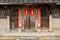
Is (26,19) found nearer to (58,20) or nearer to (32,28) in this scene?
(32,28)

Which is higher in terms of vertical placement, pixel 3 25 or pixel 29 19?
pixel 29 19

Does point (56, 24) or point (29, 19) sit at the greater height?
point (29, 19)

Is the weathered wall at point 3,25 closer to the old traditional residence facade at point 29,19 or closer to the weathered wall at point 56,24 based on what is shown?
the old traditional residence facade at point 29,19

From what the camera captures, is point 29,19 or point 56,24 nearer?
point 56,24

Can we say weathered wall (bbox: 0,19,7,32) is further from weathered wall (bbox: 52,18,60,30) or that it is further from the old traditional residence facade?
weathered wall (bbox: 52,18,60,30)

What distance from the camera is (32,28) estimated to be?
464 inches

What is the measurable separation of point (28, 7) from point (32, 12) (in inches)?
18.7

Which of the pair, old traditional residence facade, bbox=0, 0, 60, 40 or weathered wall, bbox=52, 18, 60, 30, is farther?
weathered wall, bbox=52, 18, 60, 30

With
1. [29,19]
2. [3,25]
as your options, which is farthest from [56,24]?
[3,25]

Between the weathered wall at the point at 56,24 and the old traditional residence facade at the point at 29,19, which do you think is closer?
the old traditional residence facade at the point at 29,19

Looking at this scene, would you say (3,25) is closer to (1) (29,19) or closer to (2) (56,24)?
(1) (29,19)

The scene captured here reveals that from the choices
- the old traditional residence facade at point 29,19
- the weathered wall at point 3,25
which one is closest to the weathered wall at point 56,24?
the old traditional residence facade at point 29,19

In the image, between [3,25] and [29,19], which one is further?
[29,19]

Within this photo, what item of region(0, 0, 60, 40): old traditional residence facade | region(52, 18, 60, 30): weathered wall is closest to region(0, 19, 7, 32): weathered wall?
region(0, 0, 60, 40): old traditional residence facade
